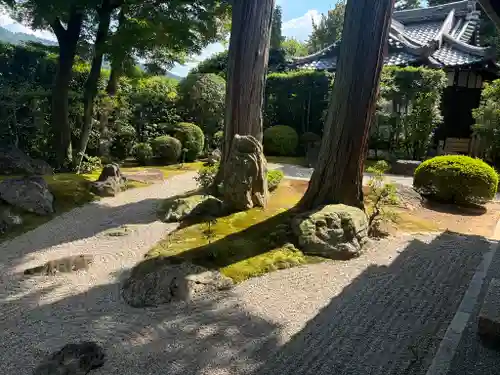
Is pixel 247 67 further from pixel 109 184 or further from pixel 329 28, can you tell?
pixel 329 28

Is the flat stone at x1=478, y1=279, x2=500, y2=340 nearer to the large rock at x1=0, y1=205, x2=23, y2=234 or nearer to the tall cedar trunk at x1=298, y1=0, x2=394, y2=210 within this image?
the tall cedar trunk at x1=298, y1=0, x2=394, y2=210

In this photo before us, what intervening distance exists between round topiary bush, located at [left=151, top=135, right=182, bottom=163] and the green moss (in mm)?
6233

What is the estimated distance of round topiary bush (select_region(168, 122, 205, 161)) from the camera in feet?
41.3

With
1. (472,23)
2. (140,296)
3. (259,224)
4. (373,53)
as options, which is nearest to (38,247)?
(140,296)

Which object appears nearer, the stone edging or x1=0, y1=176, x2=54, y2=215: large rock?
the stone edging

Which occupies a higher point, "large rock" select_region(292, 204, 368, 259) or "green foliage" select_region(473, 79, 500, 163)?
"green foliage" select_region(473, 79, 500, 163)

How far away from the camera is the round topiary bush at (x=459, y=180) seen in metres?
7.88

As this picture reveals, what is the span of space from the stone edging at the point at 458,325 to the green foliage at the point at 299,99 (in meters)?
10.5

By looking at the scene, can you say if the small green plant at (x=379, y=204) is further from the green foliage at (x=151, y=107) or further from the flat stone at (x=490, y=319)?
the green foliage at (x=151, y=107)

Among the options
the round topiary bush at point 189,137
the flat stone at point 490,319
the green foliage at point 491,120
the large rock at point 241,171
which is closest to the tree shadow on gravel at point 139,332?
the flat stone at point 490,319

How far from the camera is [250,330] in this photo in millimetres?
3518

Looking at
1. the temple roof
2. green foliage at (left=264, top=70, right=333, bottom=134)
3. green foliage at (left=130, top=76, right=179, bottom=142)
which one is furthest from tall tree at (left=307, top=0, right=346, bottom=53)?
green foliage at (left=130, top=76, right=179, bottom=142)

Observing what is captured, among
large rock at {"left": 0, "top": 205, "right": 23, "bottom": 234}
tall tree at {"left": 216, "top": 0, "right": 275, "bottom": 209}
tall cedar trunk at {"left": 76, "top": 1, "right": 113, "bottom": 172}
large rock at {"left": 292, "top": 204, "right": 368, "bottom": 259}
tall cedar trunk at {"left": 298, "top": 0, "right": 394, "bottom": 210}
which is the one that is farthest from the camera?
tall cedar trunk at {"left": 76, "top": 1, "right": 113, "bottom": 172}

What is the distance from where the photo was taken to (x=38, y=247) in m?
5.41
